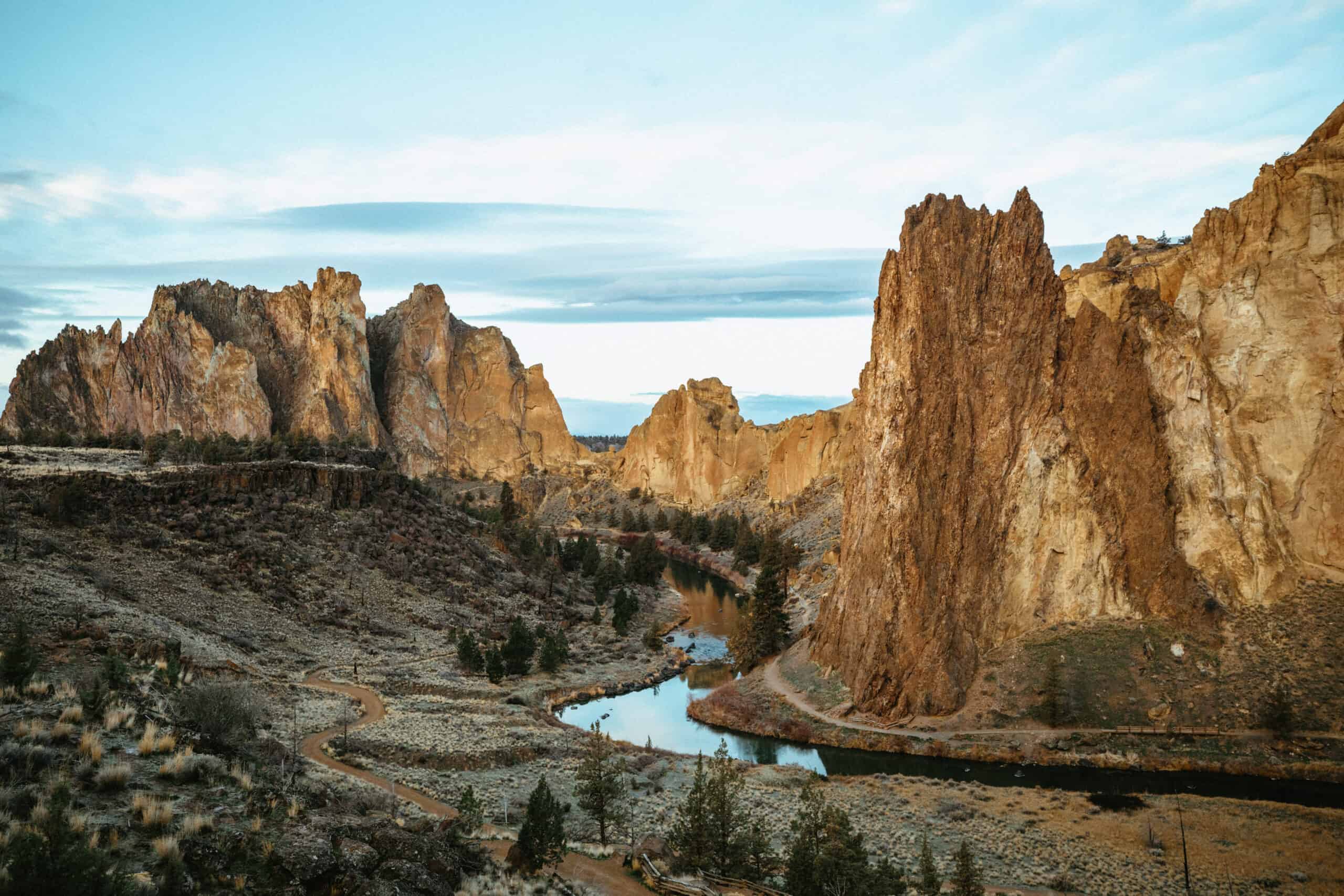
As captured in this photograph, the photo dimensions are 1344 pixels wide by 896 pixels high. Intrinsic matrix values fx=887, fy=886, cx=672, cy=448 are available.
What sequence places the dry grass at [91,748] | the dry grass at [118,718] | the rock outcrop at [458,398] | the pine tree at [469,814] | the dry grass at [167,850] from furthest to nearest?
the rock outcrop at [458,398], the pine tree at [469,814], the dry grass at [118,718], the dry grass at [91,748], the dry grass at [167,850]

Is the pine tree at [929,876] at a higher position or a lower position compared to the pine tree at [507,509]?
lower

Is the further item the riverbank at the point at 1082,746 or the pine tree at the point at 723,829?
the riverbank at the point at 1082,746

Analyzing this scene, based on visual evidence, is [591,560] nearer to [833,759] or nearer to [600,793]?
[833,759]

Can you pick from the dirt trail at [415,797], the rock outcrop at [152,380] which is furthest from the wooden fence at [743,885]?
the rock outcrop at [152,380]

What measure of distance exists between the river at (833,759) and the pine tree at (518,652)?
411 centimetres

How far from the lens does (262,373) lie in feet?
459

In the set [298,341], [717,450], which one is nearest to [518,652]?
[717,450]

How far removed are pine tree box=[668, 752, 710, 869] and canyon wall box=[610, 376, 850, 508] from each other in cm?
9707

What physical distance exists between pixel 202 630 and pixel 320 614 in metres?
11.3

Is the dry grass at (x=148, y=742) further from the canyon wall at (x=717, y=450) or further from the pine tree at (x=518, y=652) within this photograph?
the canyon wall at (x=717, y=450)

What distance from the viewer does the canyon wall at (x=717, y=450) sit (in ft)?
413

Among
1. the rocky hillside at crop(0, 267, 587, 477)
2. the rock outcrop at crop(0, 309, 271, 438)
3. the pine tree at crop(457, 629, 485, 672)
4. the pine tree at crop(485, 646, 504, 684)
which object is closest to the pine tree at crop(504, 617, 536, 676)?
the pine tree at crop(485, 646, 504, 684)

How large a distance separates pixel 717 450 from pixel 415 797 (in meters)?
124

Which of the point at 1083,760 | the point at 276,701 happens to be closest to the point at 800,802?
the point at 1083,760
